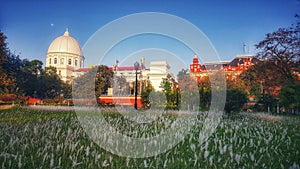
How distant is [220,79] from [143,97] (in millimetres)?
6002

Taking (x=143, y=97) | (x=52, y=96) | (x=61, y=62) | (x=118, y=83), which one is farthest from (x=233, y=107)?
(x=61, y=62)

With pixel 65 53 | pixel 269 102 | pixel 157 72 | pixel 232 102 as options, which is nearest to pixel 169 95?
pixel 157 72

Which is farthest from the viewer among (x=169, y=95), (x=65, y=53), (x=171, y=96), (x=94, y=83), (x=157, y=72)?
(x=65, y=53)

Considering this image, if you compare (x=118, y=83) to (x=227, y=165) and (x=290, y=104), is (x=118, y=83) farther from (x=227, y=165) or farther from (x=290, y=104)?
(x=227, y=165)

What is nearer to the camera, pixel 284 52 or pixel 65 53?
pixel 284 52

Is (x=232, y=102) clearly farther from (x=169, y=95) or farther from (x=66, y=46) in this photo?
(x=66, y=46)

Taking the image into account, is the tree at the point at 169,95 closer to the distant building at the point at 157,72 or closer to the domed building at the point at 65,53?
the distant building at the point at 157,72

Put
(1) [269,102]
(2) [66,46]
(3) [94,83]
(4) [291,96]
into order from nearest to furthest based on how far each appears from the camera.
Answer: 1. (4) [291,96]
2. (1) [269,102]
3. (3) [94,83]
4. (2) [66,46]

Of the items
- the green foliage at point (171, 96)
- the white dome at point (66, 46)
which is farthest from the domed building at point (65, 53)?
the green foliage at point (171, 96)

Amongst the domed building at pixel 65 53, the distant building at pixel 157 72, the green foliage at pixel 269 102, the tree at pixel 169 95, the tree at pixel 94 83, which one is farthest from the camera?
the domed building at pixel 65 53

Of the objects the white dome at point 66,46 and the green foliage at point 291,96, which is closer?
the green foliage at point 291,96

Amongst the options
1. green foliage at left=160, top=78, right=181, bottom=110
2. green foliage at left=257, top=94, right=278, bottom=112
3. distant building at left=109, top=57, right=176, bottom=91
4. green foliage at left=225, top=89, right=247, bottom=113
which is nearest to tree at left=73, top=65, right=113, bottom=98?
distant building at left=109, top=57, right=176, bottom=91

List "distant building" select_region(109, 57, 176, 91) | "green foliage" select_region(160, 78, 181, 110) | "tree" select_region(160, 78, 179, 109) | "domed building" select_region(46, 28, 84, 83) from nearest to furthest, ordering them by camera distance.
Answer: "distant building" select_region(109, 57, 176, 91), "green foliage" select_region(160, 78, 181, 110), "tree" select_region(160, 78, 179, 109), "domed building" select_region(46, 28, 84, 83)

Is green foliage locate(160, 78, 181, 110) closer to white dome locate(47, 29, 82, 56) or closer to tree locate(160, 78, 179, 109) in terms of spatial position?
tree locate(160, 78, 179, 109)
